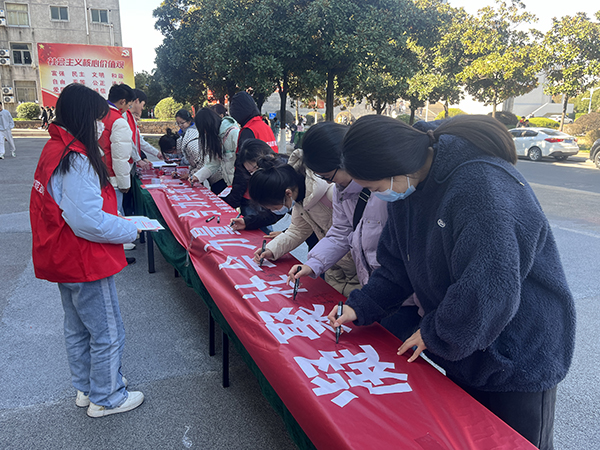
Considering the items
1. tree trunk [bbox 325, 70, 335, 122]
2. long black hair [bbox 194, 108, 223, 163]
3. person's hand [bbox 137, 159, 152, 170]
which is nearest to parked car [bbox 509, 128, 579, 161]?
tree trunk [bbox 325, 70, 335, 122]

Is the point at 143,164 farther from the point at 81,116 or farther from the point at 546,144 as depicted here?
the point at 546,144

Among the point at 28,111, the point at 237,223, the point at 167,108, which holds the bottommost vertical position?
the point at 237,223

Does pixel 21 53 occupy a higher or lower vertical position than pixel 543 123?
higher

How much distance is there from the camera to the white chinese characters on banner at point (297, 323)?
1547 millimetres

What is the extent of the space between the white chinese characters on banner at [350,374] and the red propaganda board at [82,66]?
69.2 feet

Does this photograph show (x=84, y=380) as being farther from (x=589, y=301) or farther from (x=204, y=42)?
(x=204, y=42)

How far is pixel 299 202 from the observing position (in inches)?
91.0

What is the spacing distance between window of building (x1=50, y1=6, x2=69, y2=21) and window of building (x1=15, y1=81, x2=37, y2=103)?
4.23m

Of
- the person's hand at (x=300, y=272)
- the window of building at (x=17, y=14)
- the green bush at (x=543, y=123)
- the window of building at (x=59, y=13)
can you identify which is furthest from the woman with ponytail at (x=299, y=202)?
the window of building at (x=17, y=14)

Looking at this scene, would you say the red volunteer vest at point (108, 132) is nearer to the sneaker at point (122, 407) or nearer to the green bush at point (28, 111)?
the sneaker at point (122, 407)

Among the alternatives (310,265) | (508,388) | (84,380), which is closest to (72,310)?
(84,380)

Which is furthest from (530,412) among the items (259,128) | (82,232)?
(259,128)

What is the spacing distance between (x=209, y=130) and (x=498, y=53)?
58.6 feet

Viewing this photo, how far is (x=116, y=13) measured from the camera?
2514 cm
